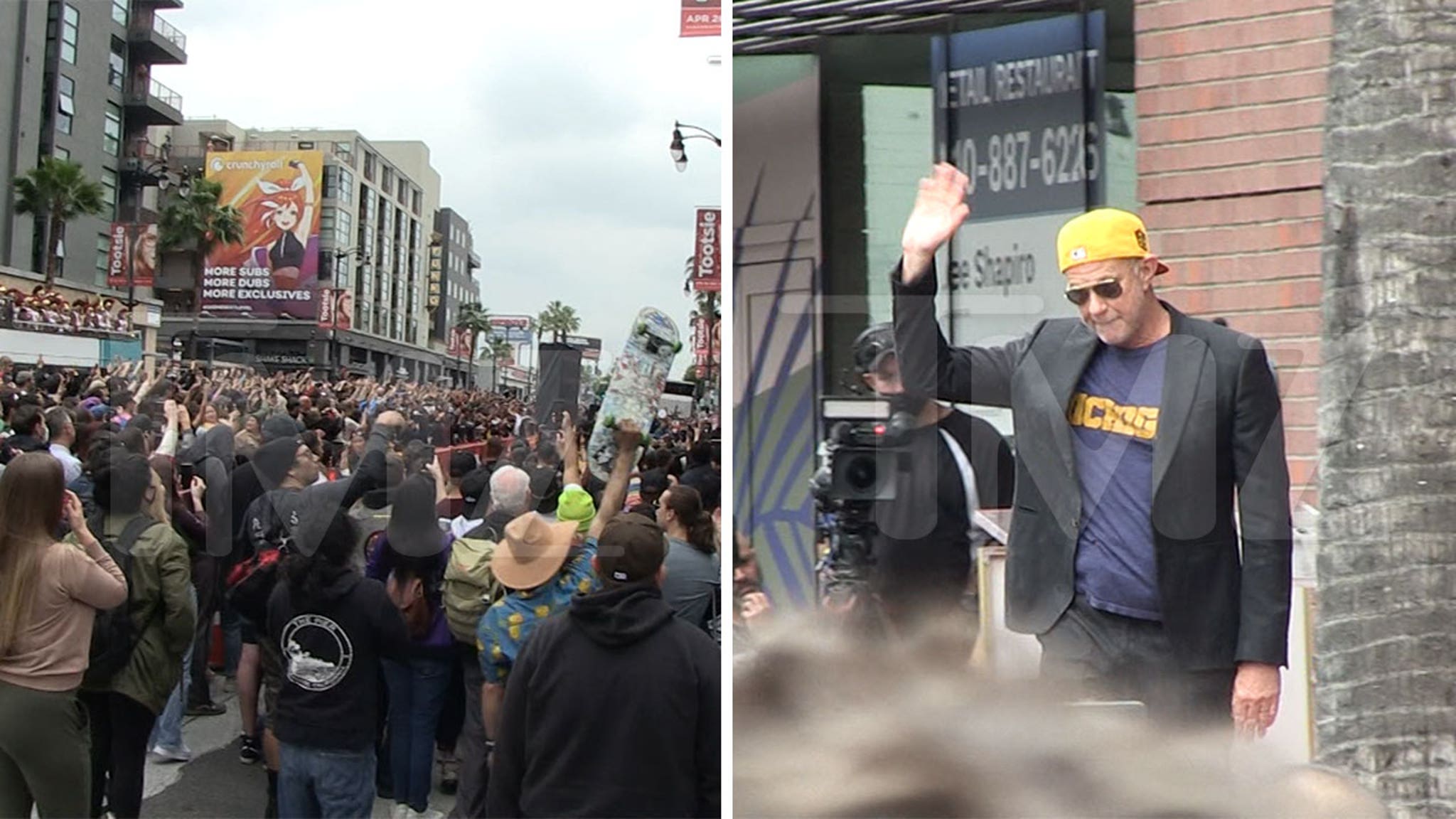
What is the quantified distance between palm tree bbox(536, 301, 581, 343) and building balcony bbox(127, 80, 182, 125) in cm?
121

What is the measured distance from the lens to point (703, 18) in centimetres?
286

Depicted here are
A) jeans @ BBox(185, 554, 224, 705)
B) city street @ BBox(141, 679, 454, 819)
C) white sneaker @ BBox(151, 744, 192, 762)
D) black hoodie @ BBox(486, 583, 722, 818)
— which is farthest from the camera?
white sneaker @ BBox(151, 744, 192, 762)

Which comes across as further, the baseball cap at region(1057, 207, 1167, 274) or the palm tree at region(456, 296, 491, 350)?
the palm tree at region(456, 296, 491, 350)

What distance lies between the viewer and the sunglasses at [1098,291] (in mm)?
2689

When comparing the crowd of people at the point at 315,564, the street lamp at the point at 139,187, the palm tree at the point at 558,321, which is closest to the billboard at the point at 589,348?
the palm tree at the point at 558,321

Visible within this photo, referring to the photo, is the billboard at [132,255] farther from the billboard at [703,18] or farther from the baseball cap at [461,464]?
the billboard at [703,18]

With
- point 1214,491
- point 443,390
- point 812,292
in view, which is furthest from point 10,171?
point 1214,491

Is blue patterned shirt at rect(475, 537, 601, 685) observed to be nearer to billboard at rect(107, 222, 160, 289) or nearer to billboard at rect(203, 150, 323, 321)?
billboard at rect(203, 150, 323, 321)

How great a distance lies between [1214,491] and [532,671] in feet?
5.71

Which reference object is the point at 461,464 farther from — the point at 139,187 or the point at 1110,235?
the point at 1110,235

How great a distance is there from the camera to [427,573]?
11.4 ft

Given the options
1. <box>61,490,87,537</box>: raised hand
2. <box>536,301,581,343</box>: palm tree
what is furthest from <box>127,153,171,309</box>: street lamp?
<box>536,301,581,343</box>: palm tree

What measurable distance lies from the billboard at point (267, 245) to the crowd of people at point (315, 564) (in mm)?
204

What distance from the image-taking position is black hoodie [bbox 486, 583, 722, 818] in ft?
8.61
